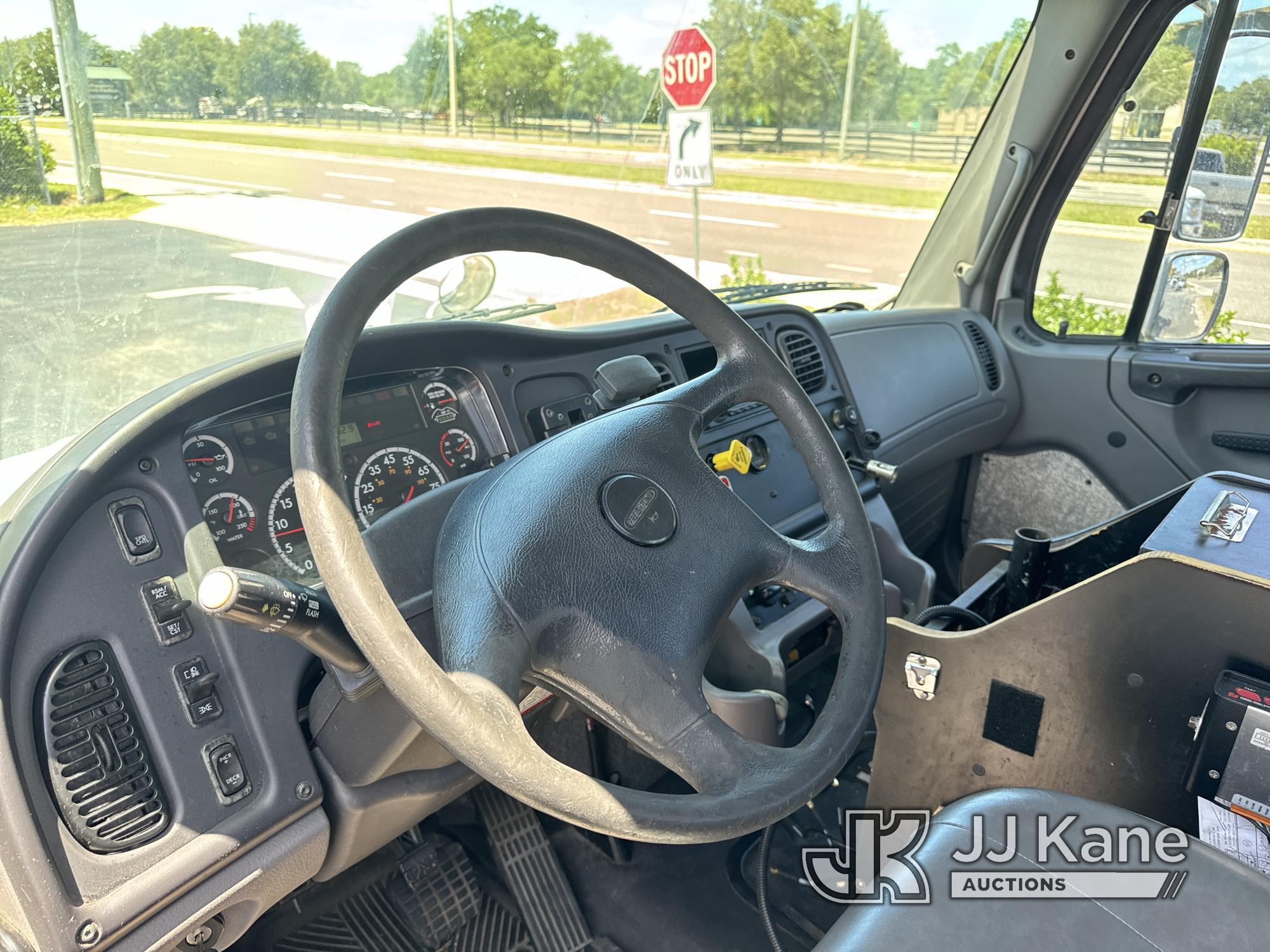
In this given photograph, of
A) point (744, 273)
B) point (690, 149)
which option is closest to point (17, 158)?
point (690, 149)

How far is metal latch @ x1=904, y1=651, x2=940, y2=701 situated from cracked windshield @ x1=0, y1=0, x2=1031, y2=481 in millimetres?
746

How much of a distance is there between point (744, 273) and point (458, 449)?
5.16ft

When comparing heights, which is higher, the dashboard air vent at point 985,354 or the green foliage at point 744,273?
the green foliage at point 744,273

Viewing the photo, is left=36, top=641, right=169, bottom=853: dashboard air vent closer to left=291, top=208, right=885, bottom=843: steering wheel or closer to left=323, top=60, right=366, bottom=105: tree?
left=291, top=208, right=885, bottom=843: steering wheel

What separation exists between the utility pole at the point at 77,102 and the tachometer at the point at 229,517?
435 mm

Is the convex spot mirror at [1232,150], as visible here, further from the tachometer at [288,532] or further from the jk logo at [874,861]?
the tachometer at [288,532]

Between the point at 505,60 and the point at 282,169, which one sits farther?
the point at 505,60

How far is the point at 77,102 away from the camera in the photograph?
1213 millimetres

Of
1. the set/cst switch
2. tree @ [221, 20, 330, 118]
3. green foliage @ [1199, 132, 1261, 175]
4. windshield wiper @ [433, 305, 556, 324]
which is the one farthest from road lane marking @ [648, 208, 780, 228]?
the set/cst switch

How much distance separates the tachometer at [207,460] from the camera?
133 cm

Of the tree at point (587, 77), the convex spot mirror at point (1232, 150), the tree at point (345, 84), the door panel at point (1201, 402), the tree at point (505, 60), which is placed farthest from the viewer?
the door panel at point (1201, 402)

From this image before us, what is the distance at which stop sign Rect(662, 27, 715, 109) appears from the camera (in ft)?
8.68

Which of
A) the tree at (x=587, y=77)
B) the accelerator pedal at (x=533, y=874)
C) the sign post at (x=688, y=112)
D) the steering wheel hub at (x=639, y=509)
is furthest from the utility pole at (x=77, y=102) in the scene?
the sign post at (x=688, y=112)

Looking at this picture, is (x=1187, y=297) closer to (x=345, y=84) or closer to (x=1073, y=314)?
(x=1073, y=314)
